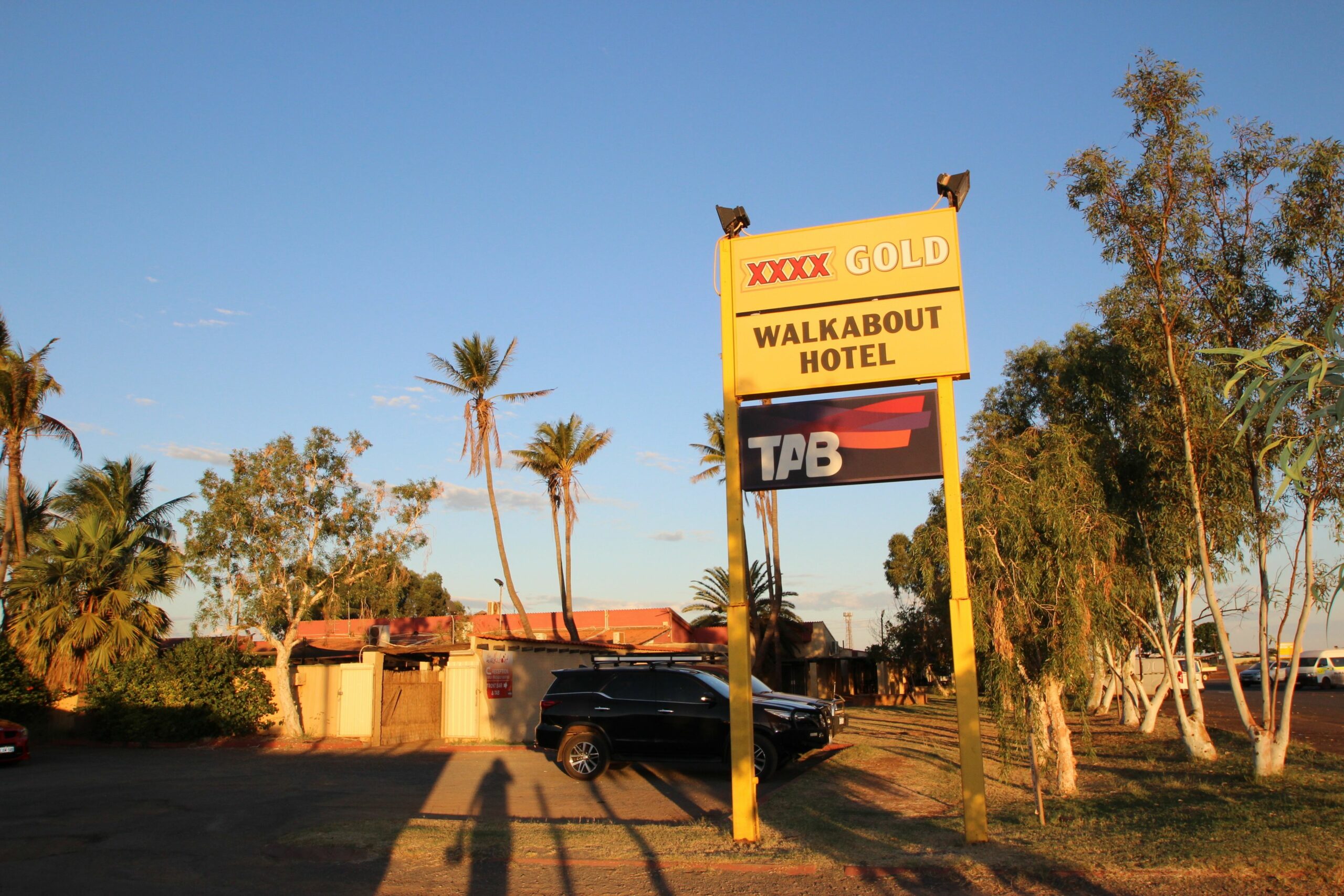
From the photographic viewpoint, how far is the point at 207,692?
22.4 meters

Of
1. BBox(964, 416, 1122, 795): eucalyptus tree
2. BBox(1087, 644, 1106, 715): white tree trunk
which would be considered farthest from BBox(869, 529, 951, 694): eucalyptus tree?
BBox(964, 416, 1122, 795): eucalyptus tree

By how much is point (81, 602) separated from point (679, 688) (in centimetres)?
1639

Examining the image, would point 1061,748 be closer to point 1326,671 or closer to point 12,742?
point 12,742

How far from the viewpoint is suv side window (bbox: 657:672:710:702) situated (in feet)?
49.4

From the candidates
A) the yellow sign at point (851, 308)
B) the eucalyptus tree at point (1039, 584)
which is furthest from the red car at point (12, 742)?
the eucalyptus tree at point (1039, 584)

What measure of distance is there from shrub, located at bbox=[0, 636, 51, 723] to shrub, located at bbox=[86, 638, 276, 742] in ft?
4.03

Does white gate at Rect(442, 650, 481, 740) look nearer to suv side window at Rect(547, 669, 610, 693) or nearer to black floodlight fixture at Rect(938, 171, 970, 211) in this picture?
suv side window at Rect(547, 669, 610, 693)

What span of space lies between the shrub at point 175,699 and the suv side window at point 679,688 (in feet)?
41.7

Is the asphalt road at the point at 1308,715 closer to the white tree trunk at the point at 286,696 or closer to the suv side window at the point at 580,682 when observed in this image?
the suv side window at the point at 580,682

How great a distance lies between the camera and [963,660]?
29.6 feet

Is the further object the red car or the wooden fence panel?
the wooden fence panel

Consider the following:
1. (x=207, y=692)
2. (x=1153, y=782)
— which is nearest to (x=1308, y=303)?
(x=1153, y=782)

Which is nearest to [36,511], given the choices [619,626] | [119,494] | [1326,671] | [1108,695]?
[119,494]

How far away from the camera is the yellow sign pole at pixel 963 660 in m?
8.79
